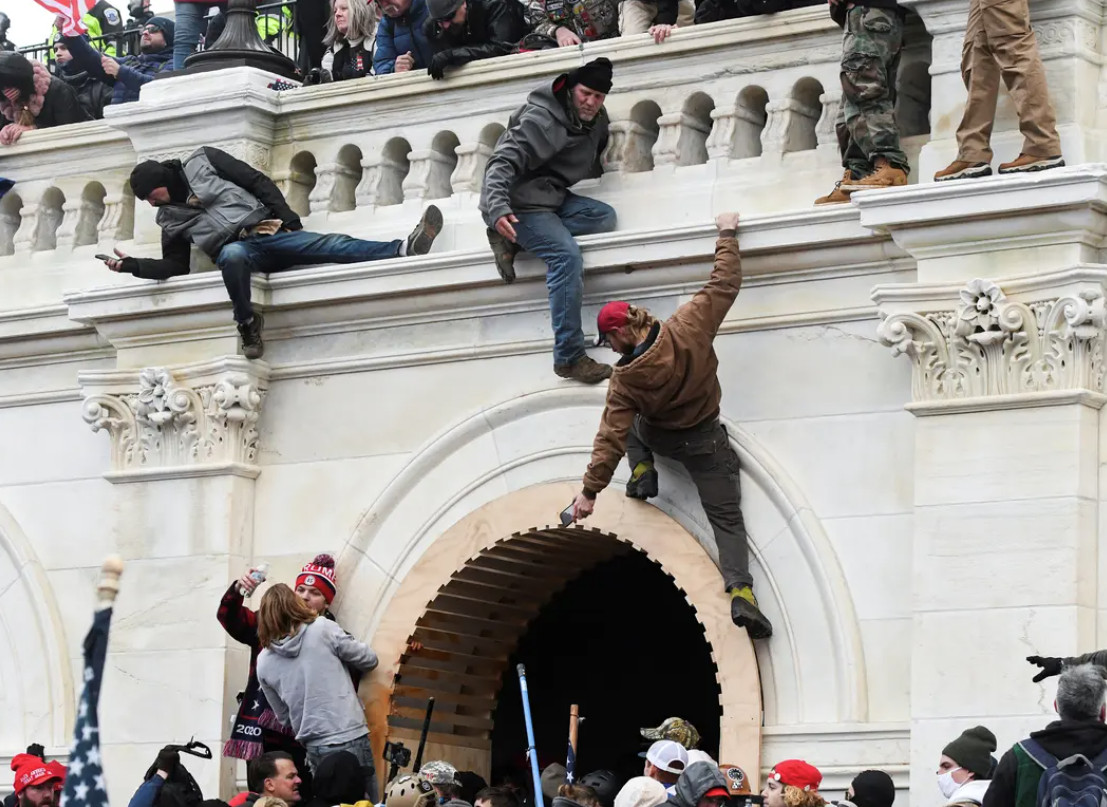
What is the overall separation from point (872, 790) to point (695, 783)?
1.05 meters

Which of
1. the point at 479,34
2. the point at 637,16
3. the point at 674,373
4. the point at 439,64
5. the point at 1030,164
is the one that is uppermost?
the point at 637,16

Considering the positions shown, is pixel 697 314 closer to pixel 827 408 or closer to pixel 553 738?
pixel 827 408

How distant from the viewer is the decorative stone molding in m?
17.1

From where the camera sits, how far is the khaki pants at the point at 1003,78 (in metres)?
14.4

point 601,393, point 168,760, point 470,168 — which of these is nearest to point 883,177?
point 601,393

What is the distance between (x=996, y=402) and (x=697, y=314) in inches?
65.2

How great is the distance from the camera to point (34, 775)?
16094 millimetres

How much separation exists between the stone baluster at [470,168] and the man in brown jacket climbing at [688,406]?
178cm

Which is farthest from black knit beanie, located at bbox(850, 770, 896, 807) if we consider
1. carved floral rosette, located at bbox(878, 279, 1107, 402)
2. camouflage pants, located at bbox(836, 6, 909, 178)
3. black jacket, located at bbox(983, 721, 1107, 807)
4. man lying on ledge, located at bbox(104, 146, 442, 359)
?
man lying on ledge, located at bbox(104, 146, 442, 359)

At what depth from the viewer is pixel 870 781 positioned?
1401 centimetres

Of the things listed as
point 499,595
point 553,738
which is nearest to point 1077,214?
point 499,595

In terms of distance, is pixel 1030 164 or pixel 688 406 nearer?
pixel 1030 164

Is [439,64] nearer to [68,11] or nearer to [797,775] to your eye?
[68,11]

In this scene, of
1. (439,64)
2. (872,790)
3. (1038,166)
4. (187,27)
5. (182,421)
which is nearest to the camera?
(872,790)
